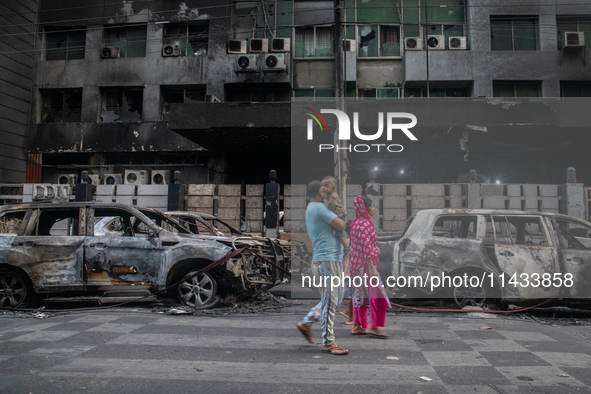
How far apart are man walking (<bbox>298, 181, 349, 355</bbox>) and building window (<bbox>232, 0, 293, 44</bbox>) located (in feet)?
50.6


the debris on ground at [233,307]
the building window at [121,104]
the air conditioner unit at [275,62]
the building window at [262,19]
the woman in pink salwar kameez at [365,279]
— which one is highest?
the building window at [262,19]

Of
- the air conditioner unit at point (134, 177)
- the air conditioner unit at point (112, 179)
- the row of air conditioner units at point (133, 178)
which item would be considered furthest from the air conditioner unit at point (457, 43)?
the air conditioner unit at point (112, 179)

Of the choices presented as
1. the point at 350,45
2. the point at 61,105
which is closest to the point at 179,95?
the point at 61,105

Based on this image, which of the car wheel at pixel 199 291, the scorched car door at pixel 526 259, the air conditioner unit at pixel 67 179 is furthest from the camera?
the air conditioner unit at pixel 67 179

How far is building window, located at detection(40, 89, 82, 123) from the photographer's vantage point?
62.5 feet

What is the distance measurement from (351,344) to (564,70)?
17578 millimetres

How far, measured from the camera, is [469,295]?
22.4 ft

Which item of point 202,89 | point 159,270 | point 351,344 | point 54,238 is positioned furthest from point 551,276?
point 202,89

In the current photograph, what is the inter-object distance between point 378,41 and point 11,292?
1626 cm

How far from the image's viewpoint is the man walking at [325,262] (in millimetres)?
4242

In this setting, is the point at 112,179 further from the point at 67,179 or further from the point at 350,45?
the point at 350,45

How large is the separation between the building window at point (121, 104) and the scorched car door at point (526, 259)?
16.4m

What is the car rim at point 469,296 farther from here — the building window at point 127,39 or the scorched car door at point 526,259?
the building window at point 127,39

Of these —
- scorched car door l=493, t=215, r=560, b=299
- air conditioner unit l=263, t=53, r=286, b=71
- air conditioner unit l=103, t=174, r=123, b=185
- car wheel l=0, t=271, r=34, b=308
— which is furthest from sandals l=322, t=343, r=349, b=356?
air conditioner unit l=103, t=174, r=123, b=185
